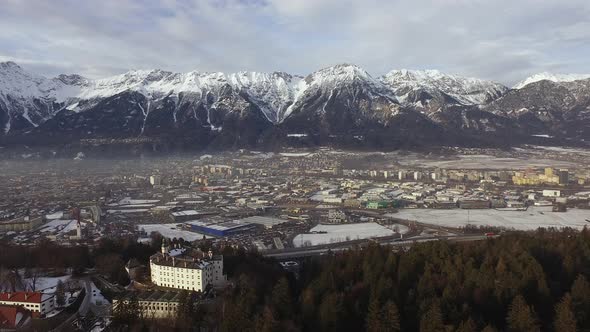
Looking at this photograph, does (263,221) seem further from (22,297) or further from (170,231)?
(22,297)

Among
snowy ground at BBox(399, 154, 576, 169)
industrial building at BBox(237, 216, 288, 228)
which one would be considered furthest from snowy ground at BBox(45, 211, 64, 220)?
snowy ground at BBox(399, 154, 576, 169)

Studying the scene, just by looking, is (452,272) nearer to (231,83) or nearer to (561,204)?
(561,204)

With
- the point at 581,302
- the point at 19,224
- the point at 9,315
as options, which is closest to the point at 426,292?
the point at 581,302

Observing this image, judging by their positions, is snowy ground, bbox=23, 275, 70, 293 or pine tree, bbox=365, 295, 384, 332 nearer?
pine tree, bbox=365, 295, 384, 332

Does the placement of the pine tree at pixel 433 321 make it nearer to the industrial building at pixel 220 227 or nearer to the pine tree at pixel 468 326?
the pine tree at pixel 468 326

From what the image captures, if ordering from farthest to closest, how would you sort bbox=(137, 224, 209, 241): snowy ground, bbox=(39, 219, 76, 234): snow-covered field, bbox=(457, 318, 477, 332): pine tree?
1. bbox=(39, 219, 76, 234): snow-covered field
2. bbox=(137, 224, 209, 241): snowy ground
3. bbox=(457, 318, 477, 332): pine tree

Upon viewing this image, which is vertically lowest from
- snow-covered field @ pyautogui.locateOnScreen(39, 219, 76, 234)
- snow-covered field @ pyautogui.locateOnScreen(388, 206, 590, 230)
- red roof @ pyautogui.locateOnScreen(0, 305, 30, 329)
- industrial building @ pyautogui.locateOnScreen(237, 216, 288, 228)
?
snow-covered field @ pyautogui.locateOnScreen(388, 206, 590, 230)

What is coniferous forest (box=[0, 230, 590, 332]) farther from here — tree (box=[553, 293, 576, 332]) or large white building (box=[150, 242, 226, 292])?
large white building (box=[150, 242, 226, 292])
